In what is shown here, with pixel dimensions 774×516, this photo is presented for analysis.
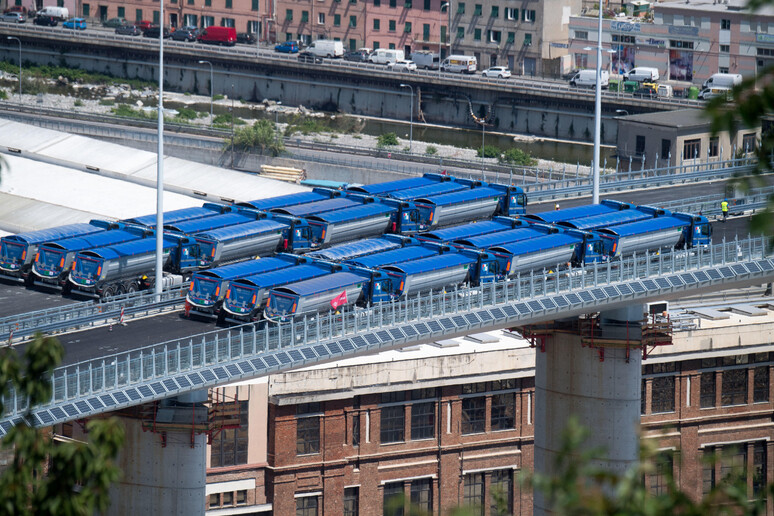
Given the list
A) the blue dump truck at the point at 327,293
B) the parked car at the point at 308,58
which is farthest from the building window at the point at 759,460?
the parked car at the point at 308,58

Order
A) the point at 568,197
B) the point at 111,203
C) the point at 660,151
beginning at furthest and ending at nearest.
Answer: the point at 660,151 → the point at 111,203 → the point at 568,197

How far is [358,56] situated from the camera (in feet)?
578

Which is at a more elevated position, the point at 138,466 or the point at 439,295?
the point at 439,295

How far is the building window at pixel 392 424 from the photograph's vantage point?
7831 centimetres

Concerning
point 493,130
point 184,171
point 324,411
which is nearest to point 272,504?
point 324,411

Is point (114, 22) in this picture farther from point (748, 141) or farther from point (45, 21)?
point (748, 141)

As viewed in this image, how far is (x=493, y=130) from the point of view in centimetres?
16200

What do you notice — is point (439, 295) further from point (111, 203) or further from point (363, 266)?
point (111, 203)

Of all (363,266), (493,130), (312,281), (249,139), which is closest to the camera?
(312,281)

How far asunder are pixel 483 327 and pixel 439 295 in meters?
2.44

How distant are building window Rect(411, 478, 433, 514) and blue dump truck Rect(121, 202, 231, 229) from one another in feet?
57.7

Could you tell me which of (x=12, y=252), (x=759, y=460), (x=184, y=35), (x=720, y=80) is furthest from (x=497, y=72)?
(x=12, y=252)

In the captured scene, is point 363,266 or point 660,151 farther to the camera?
point 660,151

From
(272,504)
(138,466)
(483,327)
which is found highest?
(483,327)
